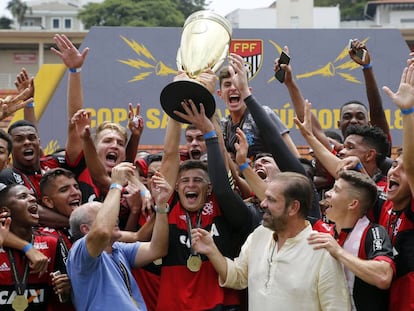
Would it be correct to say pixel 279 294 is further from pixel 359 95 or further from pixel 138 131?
pixel 359 95

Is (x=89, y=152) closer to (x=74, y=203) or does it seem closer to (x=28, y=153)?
(x=74, y=203)

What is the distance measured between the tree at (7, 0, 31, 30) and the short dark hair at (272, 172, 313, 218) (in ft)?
291

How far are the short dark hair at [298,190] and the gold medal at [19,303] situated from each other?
6.54 feet

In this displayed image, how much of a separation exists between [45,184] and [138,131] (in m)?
1.14

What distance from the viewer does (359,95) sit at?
13.6 meters

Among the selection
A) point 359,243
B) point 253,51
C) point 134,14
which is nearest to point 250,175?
point 359,243

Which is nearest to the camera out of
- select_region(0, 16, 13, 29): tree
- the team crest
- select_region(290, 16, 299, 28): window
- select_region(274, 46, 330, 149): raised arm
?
select_region(274, 46, 330, 149): raised arm

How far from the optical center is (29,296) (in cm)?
655

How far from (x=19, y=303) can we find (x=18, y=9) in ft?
293

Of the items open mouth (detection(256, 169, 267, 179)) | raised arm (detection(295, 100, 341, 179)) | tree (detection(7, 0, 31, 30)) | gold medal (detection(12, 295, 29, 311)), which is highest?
tree (detection(7, 0, 31, 30))

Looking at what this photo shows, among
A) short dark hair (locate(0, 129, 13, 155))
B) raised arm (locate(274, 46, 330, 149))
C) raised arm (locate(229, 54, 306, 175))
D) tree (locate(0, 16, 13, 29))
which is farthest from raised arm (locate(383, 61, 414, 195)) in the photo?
tree (locate(0, 16, 13, 29))

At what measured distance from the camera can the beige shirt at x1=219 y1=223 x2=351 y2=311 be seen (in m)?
5.78

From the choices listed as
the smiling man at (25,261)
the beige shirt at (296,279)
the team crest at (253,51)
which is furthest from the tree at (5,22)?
the beige shirt at (296,279)

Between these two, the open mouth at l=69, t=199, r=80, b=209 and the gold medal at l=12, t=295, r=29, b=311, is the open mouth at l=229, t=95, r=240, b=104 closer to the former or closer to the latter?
the open mouth at l=69, t=199, r=80, b=209
